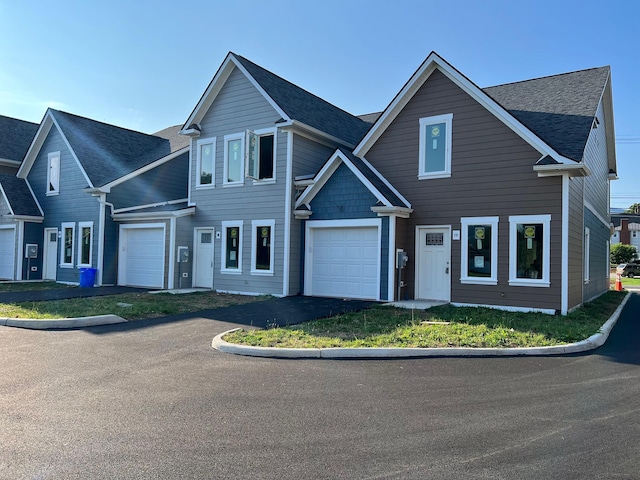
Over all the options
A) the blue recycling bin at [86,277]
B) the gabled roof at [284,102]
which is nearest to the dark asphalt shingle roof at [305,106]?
the gabled roof at [284,102]

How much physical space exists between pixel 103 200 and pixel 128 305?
8266 millimetres

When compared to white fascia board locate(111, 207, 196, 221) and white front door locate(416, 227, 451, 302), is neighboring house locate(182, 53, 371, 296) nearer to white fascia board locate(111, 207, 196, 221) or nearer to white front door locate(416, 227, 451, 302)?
white fascia board locate(111, 207, 196, 221)

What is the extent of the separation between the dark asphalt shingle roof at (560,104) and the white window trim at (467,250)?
8.24 ft

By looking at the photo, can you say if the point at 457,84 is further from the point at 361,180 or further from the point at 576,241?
the point at 576,241

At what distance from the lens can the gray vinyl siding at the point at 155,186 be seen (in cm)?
2062

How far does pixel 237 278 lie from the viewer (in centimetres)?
1747

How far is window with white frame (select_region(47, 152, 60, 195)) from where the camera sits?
72.7 ft

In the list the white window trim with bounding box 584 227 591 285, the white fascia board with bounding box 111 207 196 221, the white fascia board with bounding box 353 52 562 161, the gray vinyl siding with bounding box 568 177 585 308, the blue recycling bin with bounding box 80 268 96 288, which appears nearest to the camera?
the white fascia board with bounding box 353 52 562 161

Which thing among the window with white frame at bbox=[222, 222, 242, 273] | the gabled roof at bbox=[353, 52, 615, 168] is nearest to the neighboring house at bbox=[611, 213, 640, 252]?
the gabled roof at bbox=[353, 52, 615, 168]

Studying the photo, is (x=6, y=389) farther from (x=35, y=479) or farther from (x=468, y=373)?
(x=468, y=373)

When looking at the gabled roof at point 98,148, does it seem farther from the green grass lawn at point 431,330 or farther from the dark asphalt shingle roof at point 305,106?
the green grass lawn at point 431,330

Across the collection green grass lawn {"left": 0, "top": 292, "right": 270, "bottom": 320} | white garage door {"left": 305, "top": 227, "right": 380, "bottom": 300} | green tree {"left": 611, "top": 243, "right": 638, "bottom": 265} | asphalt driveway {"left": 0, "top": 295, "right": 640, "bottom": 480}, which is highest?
green tree {"left": 611, "top": 243, "right": 638, "bottom": 265}

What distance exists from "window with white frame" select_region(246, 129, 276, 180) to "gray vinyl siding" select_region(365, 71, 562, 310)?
347cm

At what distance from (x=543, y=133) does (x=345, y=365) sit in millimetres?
10227
